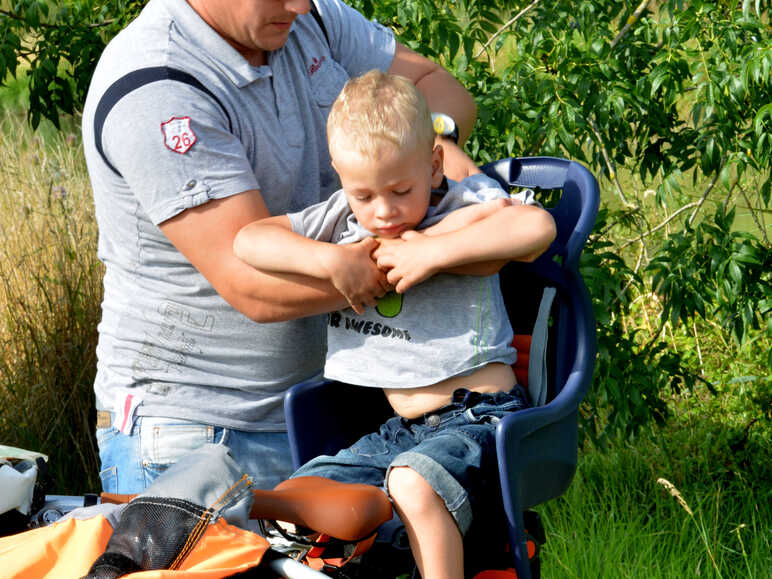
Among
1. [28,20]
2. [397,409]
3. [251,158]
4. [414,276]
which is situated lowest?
[397,409]

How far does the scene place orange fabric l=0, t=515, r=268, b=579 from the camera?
158 centimetres

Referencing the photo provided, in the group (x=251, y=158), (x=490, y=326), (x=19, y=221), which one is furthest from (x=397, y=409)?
(x=19, y=221)

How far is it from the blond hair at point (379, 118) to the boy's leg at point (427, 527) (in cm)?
63

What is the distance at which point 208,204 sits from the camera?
81.7 inches

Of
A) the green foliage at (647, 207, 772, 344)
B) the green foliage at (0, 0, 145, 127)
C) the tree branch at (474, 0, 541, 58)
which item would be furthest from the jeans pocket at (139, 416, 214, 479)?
the green foliage at (0, 0, 145, 127)

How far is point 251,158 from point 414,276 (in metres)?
0.51

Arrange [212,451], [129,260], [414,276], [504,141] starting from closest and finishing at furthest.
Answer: [212,451] < [414,276] < [129,260] < [504,141]

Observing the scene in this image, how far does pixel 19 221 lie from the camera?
4.98m

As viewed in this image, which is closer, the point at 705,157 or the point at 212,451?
the point at 212,451

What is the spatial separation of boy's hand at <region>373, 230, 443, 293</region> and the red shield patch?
43 cm

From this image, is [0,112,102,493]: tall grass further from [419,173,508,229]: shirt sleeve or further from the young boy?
[419,173,508,229]: shirt sleeve

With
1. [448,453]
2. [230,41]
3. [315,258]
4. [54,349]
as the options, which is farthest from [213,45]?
[54,349]

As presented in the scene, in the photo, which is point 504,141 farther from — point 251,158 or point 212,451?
point 212,451

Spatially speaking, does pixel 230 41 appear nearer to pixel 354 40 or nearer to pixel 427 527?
pixel 354 40
